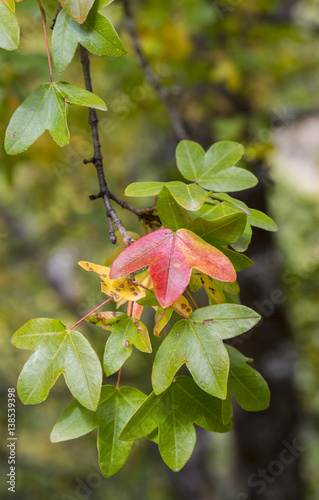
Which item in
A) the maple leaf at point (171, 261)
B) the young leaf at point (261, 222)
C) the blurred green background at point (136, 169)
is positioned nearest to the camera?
the maple leaf at point (171, 261)

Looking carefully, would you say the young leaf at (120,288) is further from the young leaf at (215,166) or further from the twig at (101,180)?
the young leaf at (215,166)

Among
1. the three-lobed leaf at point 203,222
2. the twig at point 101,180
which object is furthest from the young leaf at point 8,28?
the three-lobed leaf at point 203,222

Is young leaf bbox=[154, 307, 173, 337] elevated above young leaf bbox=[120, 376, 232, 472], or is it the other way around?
young leaf bbox=[154, 307, 173, 337]

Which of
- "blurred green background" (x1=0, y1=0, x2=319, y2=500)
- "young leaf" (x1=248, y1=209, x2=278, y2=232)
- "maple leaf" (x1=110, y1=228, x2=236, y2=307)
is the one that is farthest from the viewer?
"blurred green background" (x1=0, y1=0, x2=319, y2=500)

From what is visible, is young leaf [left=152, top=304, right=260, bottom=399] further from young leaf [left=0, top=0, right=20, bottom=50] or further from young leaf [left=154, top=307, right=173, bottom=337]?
young leaf [left=0, top=0, right=20, bottom=50]

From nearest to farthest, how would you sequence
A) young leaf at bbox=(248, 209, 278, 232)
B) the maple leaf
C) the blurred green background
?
1. the maple leaf
2. young leaf at bbox=(248, 209, 278, 232)
3. the blurred green background

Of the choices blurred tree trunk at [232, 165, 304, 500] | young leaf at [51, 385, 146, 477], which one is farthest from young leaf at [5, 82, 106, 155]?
blurred tree trunk at [232, 165, 304, 500]
